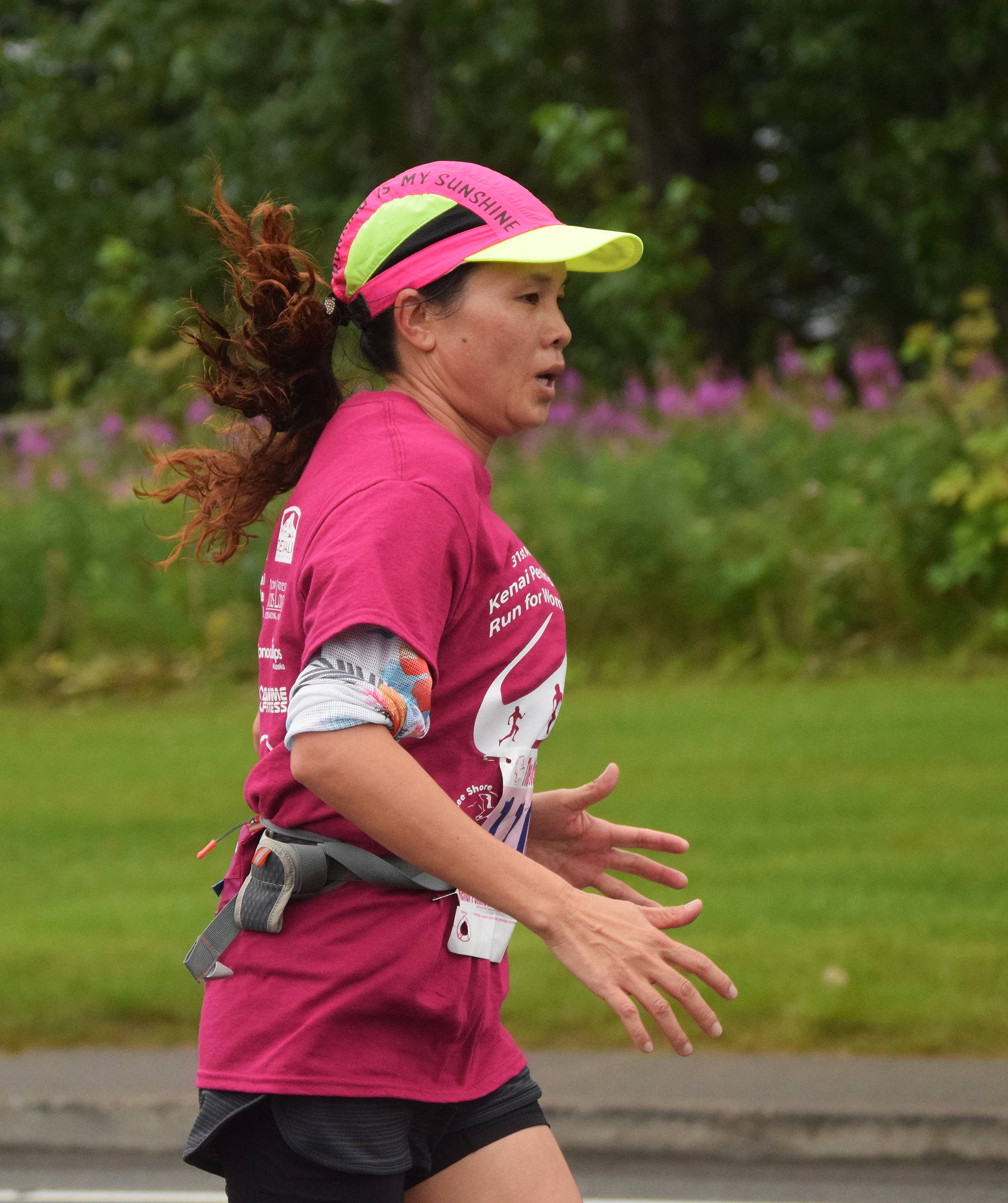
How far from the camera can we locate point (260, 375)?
8.20 feet

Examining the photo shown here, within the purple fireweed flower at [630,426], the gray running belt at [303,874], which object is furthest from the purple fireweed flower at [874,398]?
the gray running belt at [303,874]

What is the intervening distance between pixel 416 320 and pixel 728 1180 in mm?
3030

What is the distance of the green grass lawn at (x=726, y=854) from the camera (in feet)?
19.0

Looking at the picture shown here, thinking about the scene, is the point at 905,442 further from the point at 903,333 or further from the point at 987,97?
the point at 903,333

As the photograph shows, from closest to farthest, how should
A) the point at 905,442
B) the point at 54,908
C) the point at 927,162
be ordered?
1. the point at 54,908
2. the point at 905,442
3. the point at 927,162

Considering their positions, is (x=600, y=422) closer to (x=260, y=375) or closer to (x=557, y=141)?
(x=557, y=141)

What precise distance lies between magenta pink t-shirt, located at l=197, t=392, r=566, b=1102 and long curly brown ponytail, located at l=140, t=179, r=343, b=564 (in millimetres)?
135

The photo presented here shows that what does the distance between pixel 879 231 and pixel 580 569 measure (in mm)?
14438

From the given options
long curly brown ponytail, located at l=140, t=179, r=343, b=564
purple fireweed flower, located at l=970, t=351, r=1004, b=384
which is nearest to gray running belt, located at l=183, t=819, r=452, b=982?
long curly brown ponytail, located at l=140, t=179, r=343, b=564

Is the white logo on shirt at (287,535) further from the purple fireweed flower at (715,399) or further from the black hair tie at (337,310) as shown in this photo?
the purple fireweed flower at (715,399)

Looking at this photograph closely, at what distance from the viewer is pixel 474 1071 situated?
244 centimetres

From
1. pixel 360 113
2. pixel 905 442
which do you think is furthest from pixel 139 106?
pixel 905 442

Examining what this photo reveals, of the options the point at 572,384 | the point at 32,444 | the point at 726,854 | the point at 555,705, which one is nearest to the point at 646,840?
the point at 555,705

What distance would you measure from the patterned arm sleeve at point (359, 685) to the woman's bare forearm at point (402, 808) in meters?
0.01
